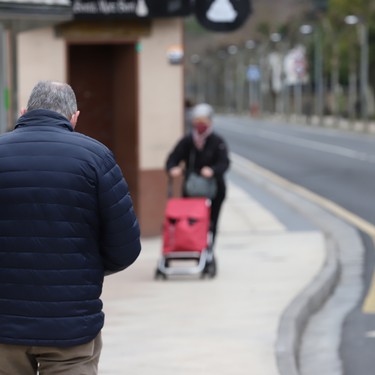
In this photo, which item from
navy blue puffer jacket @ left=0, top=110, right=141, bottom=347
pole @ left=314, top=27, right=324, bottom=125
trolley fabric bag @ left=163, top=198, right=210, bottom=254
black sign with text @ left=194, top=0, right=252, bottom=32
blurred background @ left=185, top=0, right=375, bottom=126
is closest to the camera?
navy blue puffer jacket @ left=0, top=110, right=141, bottom=347

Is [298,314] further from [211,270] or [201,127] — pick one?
[201,127]

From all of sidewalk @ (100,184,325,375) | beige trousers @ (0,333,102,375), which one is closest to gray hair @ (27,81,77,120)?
beige trousers @ (0,333,102,375)

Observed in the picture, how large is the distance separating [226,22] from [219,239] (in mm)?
3267

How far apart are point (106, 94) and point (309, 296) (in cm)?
712

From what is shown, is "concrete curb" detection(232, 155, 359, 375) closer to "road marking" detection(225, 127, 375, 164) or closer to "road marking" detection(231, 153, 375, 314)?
"road marking" detection(231, 153, 375, 314)

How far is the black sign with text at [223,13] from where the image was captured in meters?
15.5

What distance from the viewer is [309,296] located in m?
12.1

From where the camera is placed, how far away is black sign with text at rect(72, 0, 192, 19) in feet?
56.1

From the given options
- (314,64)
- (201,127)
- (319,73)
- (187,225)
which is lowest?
(314,64)

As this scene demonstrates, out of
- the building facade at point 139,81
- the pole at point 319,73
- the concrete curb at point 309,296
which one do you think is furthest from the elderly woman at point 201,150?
the pole at point 319,73

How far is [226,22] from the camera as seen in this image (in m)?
15.6

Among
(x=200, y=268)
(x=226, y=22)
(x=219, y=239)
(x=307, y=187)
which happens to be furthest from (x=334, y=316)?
(x=307, y=187)

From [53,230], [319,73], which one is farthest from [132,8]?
[319,73]

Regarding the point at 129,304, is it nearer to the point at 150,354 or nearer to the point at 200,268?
the point at 200,268
